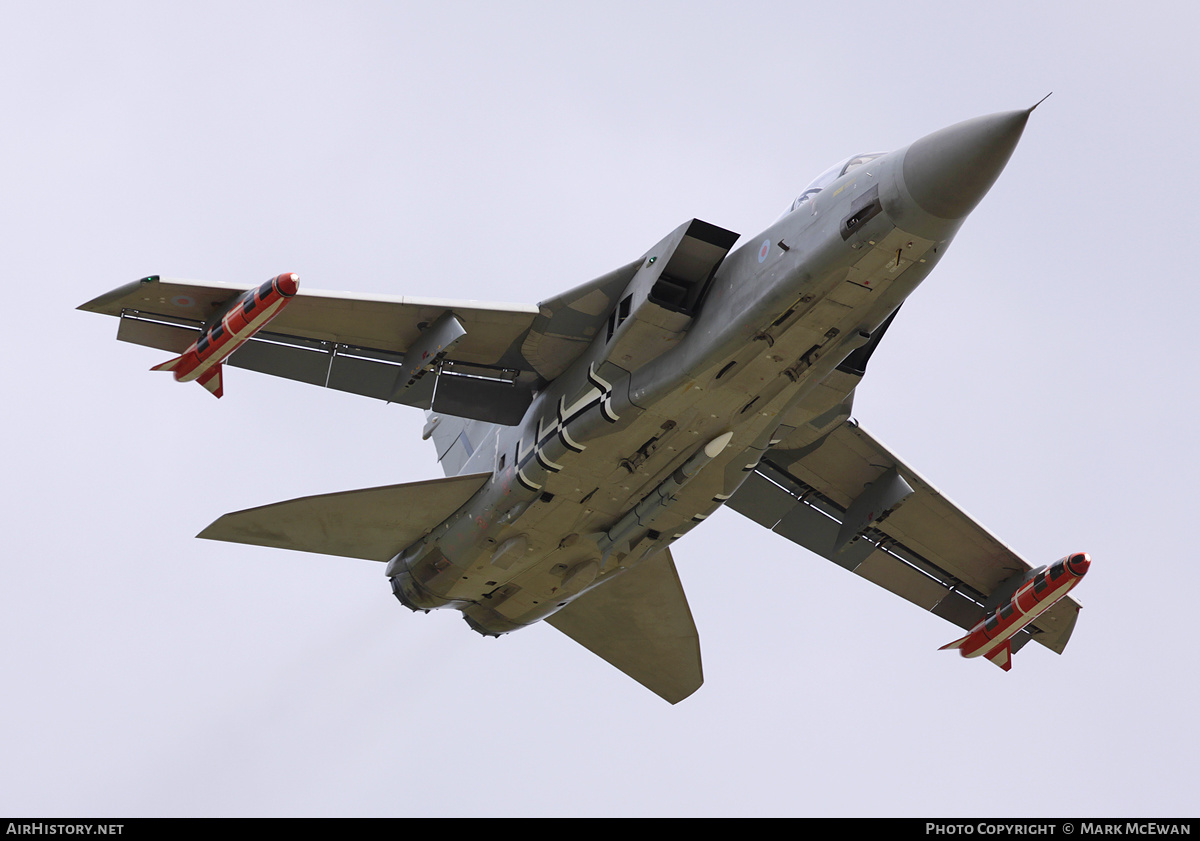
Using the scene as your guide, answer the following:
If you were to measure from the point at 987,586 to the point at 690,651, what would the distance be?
5906mm

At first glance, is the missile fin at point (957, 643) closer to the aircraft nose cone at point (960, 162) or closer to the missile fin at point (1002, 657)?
the missile fin at point (1002, 657)

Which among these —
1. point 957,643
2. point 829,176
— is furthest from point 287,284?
point 957,643

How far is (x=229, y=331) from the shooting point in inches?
758

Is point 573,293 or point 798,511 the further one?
point 798,511

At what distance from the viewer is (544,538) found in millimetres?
21938

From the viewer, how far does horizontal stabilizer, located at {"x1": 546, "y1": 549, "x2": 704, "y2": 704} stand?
2522cm

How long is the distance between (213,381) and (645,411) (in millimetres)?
6527

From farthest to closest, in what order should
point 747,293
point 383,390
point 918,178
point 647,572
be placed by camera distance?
point 647,572
point 383,390
point 747,293
point 918,178

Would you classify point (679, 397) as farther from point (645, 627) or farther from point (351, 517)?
point (645, 627)

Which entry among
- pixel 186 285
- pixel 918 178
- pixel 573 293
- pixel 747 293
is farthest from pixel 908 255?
pixel 186 285

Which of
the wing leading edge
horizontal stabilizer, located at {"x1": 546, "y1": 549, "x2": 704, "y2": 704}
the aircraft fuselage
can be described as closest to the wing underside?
the aircraft fuselage

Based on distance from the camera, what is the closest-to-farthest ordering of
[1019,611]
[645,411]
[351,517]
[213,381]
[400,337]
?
[645,411]
[213,381]
[400,337]
[351,517]
[1019,611]

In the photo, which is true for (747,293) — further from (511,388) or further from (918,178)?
(511,388)

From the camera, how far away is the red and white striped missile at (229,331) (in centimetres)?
1877
